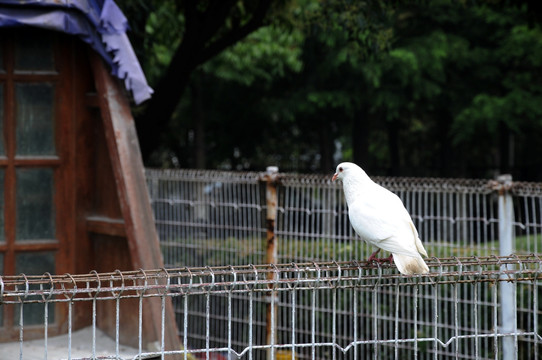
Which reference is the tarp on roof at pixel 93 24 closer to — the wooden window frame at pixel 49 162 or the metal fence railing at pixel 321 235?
the wooden window frame at pixel 49 162

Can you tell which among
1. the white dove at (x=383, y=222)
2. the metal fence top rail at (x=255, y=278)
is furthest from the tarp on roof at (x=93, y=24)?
the metal fence top rail at (x=255, y=278)

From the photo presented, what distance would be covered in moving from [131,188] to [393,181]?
234cm

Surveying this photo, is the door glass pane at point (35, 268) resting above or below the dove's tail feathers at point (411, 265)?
below

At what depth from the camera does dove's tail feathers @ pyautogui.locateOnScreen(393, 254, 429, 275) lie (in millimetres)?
4422

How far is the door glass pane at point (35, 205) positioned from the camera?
7.14 meters

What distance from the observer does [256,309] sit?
8.19m

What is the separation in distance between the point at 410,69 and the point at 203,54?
1272 centimetres

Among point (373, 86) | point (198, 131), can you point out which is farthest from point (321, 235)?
point (198, 131)

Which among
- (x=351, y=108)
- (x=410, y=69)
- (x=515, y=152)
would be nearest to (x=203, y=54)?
(x=410, y=69)

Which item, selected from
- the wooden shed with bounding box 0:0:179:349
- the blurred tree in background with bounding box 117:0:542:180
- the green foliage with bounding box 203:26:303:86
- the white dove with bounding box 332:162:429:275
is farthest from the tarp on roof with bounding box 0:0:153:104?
the green foliage with bounding box 203:26:303:86

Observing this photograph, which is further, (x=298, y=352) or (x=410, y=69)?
(x=410, y=69)

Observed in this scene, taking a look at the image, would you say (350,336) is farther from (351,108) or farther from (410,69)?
(351,108)

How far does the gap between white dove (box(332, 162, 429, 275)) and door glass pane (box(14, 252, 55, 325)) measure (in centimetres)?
288

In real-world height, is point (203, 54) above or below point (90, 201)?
above
